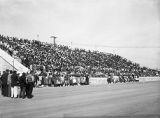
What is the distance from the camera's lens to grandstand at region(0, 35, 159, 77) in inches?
1793

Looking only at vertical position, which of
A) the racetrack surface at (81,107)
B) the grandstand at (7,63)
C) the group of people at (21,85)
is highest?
the grandstand at (7,63)

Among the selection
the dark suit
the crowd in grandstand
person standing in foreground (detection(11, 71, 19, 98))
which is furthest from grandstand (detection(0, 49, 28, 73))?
person standing in foreground (detection(11, 71, 19, 98))

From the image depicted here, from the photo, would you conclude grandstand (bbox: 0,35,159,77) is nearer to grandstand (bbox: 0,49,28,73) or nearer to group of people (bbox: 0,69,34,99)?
grandstand (bbox: 0,49,28,73)

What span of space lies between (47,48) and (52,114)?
49927 millimetres

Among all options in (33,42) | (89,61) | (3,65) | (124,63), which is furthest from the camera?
(124,63)

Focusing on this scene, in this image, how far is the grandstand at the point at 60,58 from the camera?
1793 inches

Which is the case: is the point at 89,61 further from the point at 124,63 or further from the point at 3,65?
the point at 3,65

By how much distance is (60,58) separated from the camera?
5906 cm

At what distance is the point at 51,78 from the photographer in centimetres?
3984

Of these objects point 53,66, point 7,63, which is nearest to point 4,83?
point 7,63

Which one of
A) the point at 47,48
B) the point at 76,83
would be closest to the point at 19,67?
the point at 76,83

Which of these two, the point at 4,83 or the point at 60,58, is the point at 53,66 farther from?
the point at 4,83

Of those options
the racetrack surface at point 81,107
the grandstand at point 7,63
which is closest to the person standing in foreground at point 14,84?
the racetrack surface at point 81,107

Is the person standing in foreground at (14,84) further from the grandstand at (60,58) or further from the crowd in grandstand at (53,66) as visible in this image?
the grandstand at (60,58)
